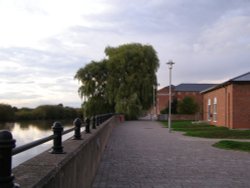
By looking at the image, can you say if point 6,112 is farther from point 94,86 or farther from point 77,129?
point 94,86

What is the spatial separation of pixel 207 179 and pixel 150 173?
1.64 m

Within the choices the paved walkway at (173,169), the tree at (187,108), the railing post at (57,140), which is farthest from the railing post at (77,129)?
the tree at (187,108)

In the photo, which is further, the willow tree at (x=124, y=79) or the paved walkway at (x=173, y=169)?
the willow tree at (x=124, y=79)

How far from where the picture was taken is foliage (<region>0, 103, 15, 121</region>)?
6.54m

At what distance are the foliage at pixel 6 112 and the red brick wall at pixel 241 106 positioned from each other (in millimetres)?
29546

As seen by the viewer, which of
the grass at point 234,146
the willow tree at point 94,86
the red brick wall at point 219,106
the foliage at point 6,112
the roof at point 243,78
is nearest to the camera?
the foliage at point 6,112

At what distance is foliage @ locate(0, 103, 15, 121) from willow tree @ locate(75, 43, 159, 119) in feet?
152

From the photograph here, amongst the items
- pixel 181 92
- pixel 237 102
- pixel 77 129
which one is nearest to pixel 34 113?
pixel 77 129

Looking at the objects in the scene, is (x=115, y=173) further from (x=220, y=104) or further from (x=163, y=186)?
(x=220, y=104)

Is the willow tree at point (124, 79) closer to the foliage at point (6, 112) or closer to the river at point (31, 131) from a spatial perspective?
the river at point (31, 131)

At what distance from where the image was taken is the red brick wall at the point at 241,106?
112ft

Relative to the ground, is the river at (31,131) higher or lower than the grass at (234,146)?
higher

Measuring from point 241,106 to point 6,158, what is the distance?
32950 millimetres

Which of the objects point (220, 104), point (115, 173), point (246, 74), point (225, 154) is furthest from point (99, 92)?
point (115, 173)
